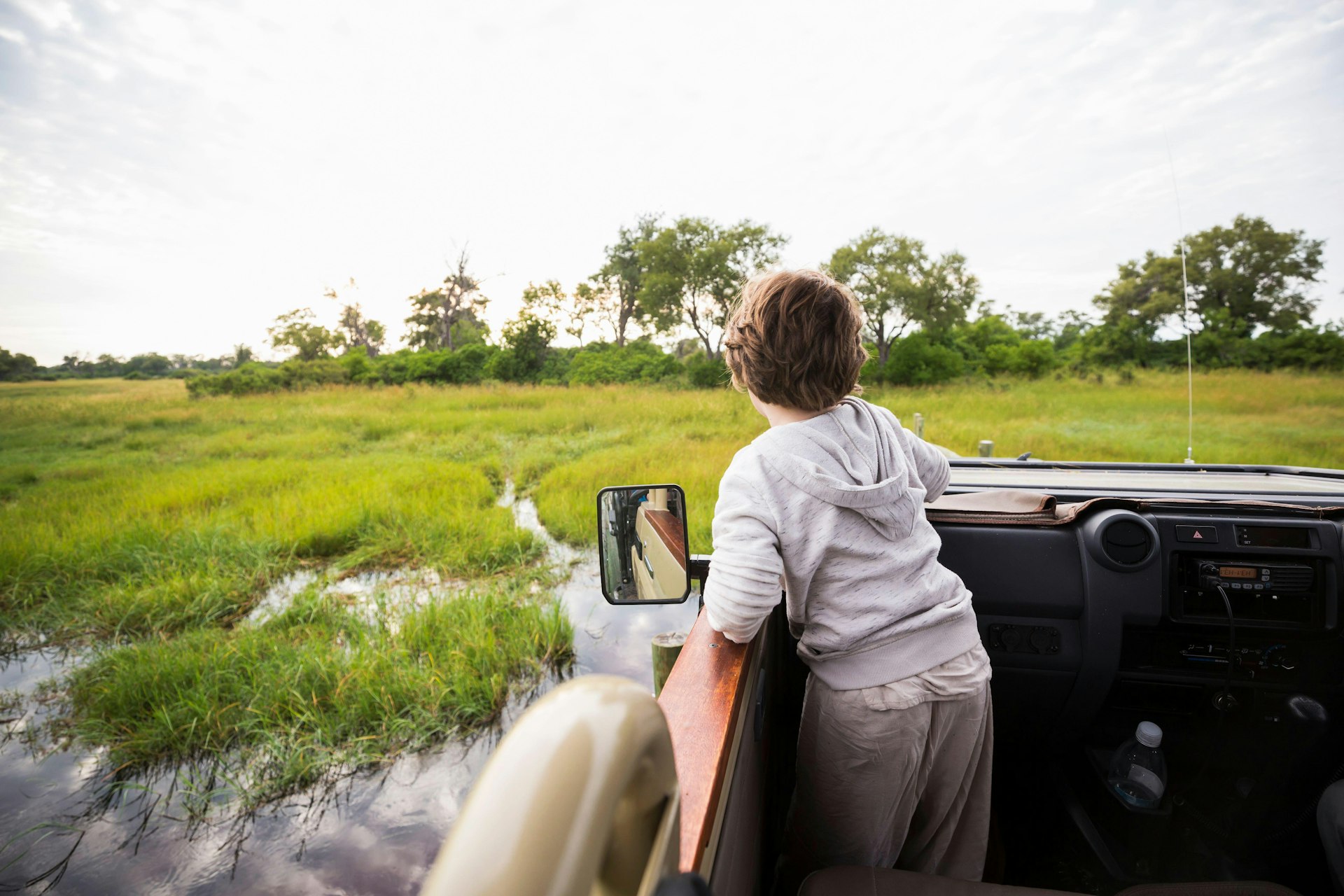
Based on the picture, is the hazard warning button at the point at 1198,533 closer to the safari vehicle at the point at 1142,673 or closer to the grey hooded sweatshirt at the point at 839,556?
the safari vehicle at the point at 1142,673

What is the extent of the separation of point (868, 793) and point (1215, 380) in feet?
13.2

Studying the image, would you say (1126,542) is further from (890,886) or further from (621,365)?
(621,365)

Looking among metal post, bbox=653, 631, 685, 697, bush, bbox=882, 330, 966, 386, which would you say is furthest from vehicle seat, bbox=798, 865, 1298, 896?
bush, bbox=882, 330, 966, 386

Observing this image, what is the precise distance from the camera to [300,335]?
11695 millimetres

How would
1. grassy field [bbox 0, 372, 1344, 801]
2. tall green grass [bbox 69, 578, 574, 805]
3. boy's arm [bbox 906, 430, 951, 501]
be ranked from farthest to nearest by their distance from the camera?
grassy field [bbox 0, 372, 1344, 801], tall green grass [bbox 69, 578, 574, 805], boy's arm [bbox 906, 430, 951, 501]

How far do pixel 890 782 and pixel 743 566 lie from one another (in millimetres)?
469

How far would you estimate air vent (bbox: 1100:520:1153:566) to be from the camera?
1396 millimetres

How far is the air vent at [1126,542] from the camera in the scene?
1.40 m

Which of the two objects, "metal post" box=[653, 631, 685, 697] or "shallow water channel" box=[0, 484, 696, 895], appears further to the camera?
"shallow water channel" box=[0, 484, 696, 895]

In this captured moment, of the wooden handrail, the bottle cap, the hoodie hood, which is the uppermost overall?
the hoodie hood

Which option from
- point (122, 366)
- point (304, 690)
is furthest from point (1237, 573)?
point (122, 366)

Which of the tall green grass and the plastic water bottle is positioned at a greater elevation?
the plastic water bottle

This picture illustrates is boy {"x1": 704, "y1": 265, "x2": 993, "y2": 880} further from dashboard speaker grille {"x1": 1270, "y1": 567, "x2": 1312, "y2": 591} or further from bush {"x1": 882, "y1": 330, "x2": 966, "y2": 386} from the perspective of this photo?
bush {"x1": 882, "y1": 330, "x2": 966, "y2": 386}

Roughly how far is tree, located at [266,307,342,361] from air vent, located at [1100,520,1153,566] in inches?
516
